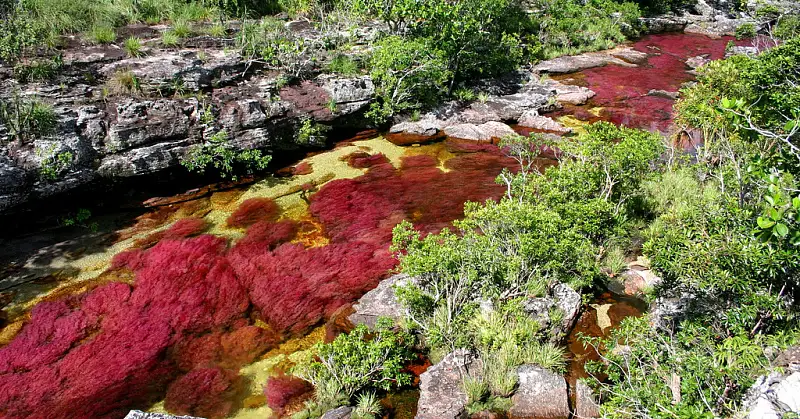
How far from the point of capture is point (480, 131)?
2000cm

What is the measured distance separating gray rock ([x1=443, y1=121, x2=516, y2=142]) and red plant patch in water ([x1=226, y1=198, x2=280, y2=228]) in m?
8.36

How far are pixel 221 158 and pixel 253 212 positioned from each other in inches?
118

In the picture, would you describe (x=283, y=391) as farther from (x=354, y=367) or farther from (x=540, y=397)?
(x=540, y=397)

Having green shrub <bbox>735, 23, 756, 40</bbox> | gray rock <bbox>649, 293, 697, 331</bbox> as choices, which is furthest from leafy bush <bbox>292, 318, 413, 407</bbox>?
green shrub <bbox>735, 23, 756, 40</bbox>

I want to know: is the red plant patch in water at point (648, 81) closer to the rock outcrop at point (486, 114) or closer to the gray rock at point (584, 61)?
the gray rock at point (584, 61)

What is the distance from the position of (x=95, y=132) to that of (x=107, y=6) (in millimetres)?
8778

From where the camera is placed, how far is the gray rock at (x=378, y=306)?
1006cm

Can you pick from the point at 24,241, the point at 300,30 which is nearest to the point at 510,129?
the point at 300,30

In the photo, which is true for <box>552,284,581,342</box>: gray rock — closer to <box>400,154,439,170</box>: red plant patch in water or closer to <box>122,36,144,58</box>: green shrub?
<box>400,154,439,170</box>: red plant patch in water

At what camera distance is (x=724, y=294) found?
7352 millimetres

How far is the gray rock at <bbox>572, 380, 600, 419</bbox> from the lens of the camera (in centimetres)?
766

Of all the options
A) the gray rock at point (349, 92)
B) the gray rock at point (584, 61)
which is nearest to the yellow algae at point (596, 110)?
the gray rock at point (584, 61)

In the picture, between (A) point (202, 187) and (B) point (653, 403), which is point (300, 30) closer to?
(A) point (202, 187)

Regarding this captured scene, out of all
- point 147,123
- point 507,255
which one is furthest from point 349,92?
point 507,255
